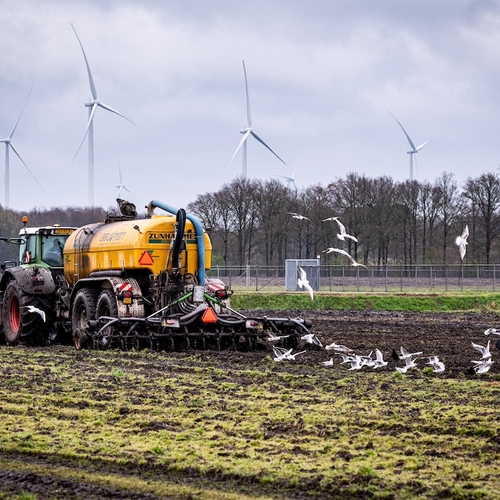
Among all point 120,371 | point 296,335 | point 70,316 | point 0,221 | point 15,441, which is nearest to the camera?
point 15,441

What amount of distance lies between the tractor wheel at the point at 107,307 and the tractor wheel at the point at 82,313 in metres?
0.22

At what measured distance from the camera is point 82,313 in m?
20.4

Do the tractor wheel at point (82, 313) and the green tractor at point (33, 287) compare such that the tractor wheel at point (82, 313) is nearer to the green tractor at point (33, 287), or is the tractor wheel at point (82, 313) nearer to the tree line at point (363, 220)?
the green tractor at point (33, 287)

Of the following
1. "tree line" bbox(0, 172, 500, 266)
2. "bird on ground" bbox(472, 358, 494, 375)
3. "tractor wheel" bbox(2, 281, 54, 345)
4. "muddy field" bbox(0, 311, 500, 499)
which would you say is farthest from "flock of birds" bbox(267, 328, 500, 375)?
"tree line" bbox(0, 172, 500, 266)

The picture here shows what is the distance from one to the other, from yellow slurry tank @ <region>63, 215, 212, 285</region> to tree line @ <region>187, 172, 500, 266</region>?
39145mm

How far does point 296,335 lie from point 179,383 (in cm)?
567

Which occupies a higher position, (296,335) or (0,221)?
(0,221)

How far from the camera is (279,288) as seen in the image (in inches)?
2080

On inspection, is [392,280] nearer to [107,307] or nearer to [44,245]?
[44,245]

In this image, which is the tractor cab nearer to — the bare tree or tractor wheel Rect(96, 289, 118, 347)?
tractor wheel Rect(96, 289, 118, 347)

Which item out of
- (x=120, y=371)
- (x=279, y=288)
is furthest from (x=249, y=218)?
(x=120, y=371)

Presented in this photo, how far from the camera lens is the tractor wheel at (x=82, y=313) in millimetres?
19531

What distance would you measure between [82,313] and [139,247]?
2527 millimetres

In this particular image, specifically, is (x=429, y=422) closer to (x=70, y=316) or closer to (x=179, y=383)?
(x=179, y=383)
